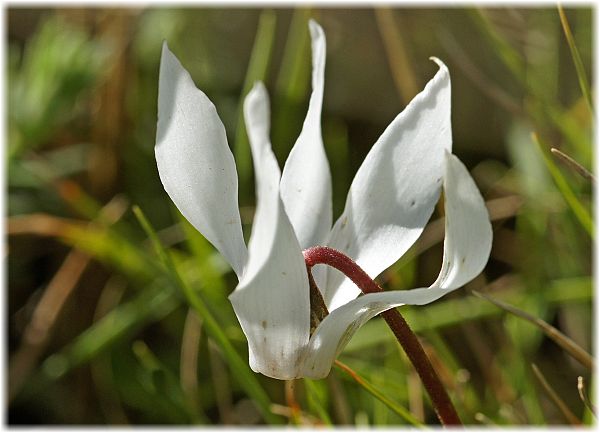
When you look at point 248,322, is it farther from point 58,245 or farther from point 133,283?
point 58,245

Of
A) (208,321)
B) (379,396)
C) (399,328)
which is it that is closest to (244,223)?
(208,321)

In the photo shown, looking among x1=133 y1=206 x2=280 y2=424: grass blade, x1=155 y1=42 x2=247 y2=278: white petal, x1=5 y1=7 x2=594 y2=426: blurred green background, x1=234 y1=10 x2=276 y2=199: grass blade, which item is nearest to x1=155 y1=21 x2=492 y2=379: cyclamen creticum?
x1=155 y1=42 x2=247 y2=278: white petal

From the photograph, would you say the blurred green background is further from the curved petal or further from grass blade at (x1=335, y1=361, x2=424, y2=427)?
the curved petal

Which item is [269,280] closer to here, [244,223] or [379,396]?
[379,396]

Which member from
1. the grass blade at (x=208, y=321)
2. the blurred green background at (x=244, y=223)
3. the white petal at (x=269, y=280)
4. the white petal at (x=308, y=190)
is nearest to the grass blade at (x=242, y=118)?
the blurred green background at (x=244, y=223)

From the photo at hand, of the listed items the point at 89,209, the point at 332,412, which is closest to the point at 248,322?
the point at 332,412

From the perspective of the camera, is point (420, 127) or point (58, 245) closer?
point (420, 127)

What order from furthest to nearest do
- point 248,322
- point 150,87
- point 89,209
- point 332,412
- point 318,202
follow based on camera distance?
point 150,87 → point 89,209 → point 332,412 → point 318,202 → point 248,322
